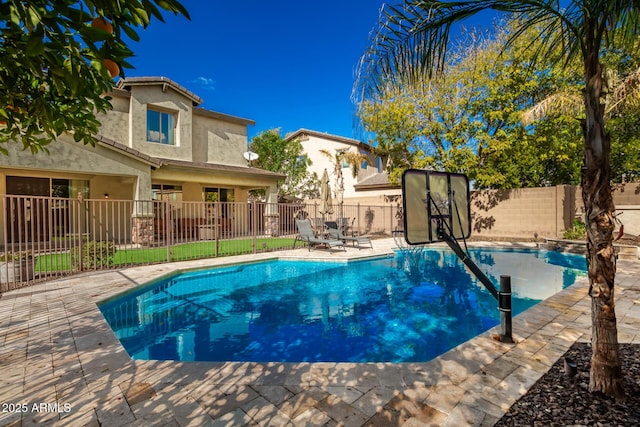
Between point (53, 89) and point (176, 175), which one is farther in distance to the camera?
point (176, 175)

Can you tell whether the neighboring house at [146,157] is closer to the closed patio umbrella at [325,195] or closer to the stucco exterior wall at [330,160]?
the closed patio umbrella at [325,195]

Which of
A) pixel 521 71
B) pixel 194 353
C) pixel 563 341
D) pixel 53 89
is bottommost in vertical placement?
pixel 194 353

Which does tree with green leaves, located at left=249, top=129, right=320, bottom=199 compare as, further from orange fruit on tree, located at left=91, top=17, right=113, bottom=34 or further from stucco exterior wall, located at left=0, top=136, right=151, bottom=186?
orange fruit on tree, located at left=91, top=17, right=113, bottom=34

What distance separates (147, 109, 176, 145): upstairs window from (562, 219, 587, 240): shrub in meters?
20.5

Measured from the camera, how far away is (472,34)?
1505 centimetres

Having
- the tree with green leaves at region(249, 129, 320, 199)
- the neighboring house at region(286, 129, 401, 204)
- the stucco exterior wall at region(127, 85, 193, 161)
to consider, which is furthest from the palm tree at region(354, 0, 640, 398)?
the tree with green leaves at region(249, 129, 320, 199)

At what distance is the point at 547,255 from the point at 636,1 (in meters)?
12.5

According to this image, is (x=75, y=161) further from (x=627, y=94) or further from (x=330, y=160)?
(x=627, y=94)

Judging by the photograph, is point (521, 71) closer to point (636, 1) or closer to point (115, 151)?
point (636, 1)

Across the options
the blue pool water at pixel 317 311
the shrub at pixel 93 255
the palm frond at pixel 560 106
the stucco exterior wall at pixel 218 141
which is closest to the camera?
the blue pool water at pixel 317 311

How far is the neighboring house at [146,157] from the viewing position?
1154cm

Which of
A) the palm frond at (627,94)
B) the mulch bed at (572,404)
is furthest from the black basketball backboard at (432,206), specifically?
the palm frond at (627,94)

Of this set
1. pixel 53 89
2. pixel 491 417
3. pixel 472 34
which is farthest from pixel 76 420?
pixel 472 34

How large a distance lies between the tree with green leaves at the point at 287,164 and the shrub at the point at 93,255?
17646 mm
